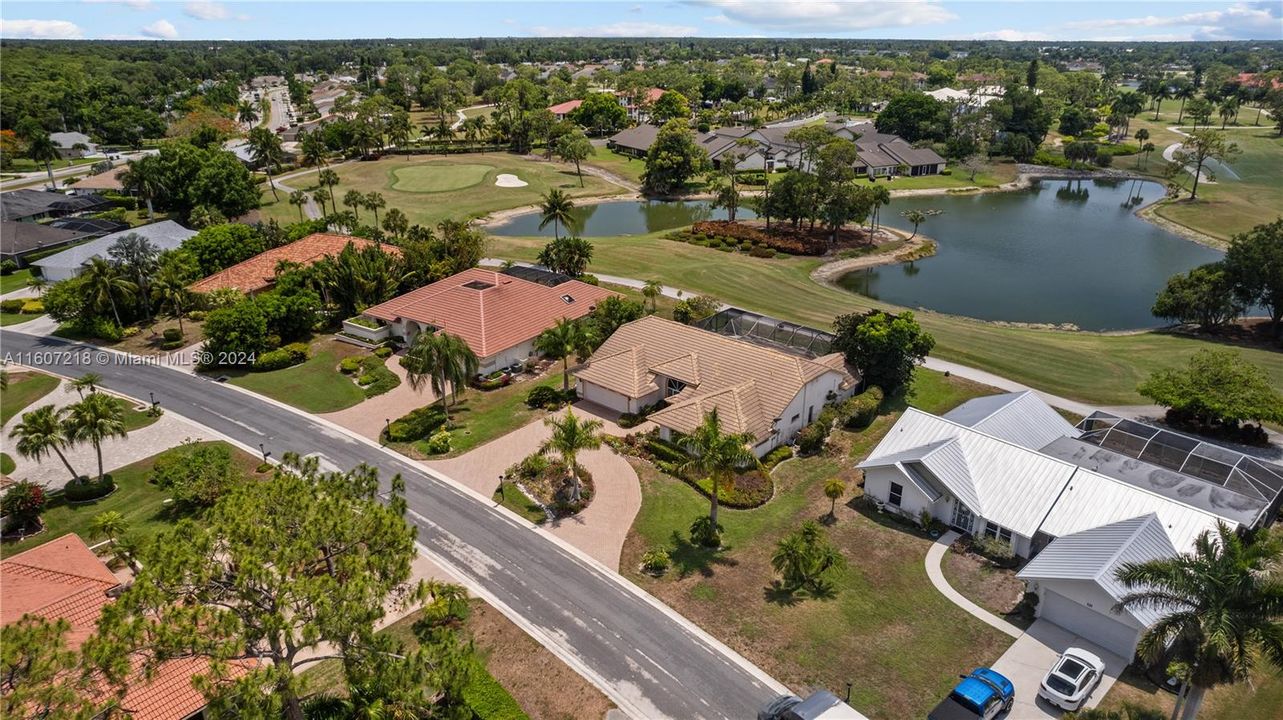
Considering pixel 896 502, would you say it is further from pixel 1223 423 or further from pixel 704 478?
pixel 1223 423

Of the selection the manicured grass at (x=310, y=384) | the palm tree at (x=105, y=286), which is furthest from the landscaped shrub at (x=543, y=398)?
the palm tree at (x=105, y=286)

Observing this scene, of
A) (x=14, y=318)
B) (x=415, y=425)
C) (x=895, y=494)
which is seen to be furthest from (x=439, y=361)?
(x=14, y=318)

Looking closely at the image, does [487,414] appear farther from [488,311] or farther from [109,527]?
[109,527]

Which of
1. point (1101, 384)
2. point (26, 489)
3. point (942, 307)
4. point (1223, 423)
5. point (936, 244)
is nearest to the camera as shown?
point (26, 489)

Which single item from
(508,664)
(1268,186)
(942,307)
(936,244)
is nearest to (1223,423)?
(942,307)

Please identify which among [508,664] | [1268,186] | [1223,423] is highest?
[1268,186]

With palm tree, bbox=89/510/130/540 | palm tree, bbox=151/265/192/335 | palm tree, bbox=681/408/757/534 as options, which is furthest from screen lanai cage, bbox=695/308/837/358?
palm tree, bbox=151/265/192/335
